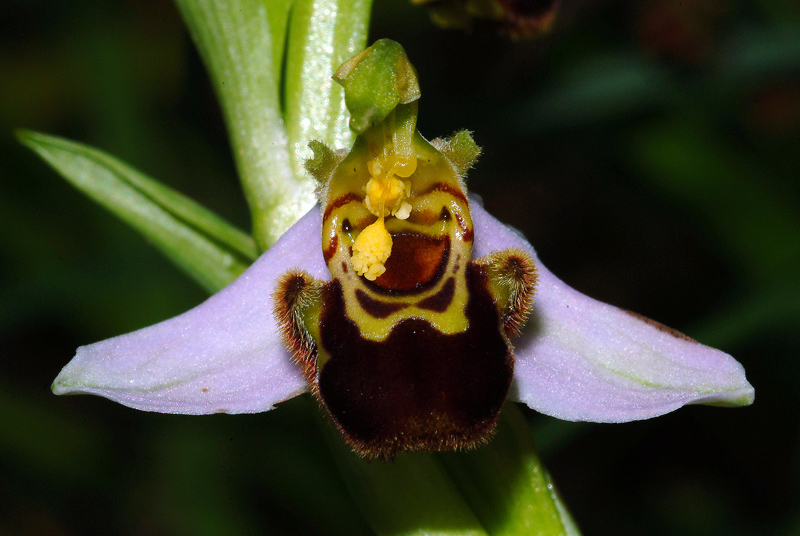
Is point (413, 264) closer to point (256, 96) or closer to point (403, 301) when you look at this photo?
point (403, 301)

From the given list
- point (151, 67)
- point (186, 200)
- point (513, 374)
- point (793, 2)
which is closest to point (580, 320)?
point (513, 374)

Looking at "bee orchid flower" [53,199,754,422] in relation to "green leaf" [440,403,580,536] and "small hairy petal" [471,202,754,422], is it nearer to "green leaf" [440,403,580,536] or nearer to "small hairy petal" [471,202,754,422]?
"small hairy petal" [471,202,754,422]

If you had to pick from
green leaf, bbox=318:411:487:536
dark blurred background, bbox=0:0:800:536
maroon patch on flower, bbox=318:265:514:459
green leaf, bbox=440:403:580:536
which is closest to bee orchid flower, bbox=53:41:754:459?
maroon patch on flower, bbox=318:265:514:459

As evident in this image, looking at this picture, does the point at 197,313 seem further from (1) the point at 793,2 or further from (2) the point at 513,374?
(1) the point at 793,2

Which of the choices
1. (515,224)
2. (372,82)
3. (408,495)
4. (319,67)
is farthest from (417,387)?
(515,224)

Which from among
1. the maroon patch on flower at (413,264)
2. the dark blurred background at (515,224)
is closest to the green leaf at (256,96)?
the maroon patch on flower at (413,264)

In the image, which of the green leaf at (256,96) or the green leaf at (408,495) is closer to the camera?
the green leaf at (408,495)

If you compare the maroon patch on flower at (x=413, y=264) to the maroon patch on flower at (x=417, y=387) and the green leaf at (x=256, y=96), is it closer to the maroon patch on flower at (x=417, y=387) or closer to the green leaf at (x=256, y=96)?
the maroon patch on flower at (x=417, y=387)
